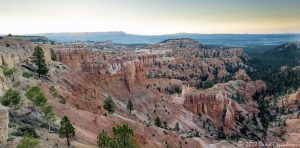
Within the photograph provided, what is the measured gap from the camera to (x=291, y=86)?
499 feet

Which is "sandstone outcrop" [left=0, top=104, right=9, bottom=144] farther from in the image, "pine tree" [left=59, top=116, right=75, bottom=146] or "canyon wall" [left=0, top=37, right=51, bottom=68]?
"canyon wall" [left=0, top=37, right=51, bottom=68]

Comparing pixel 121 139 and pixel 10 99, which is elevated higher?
pixel 10 99

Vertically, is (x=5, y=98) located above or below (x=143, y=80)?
above

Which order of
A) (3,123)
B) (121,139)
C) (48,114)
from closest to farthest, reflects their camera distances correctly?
(3,123)
(121,139)
(48,114)

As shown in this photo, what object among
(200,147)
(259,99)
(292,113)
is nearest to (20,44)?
(200,147)

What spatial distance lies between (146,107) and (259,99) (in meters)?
65.8

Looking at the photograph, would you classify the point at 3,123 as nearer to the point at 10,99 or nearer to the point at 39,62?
the point at 10,99

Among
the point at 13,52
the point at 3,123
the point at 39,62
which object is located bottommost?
the point at 39,62

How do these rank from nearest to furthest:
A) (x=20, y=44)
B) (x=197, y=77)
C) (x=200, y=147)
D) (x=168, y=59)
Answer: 1. (x=200, y=147)
2. (x=20, y=44)
3. (x=197, y=77)
4. (x=168, y=59)

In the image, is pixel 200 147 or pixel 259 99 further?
pixel 259 99

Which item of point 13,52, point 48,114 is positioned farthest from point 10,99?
point 13,52

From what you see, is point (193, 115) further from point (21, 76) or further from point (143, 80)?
point (21, 76)

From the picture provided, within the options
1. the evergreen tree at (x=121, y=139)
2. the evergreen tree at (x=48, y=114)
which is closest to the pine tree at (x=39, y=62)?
the evergreen tree at (x=48, y=114)

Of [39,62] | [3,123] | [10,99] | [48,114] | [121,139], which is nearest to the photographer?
[3,123]
